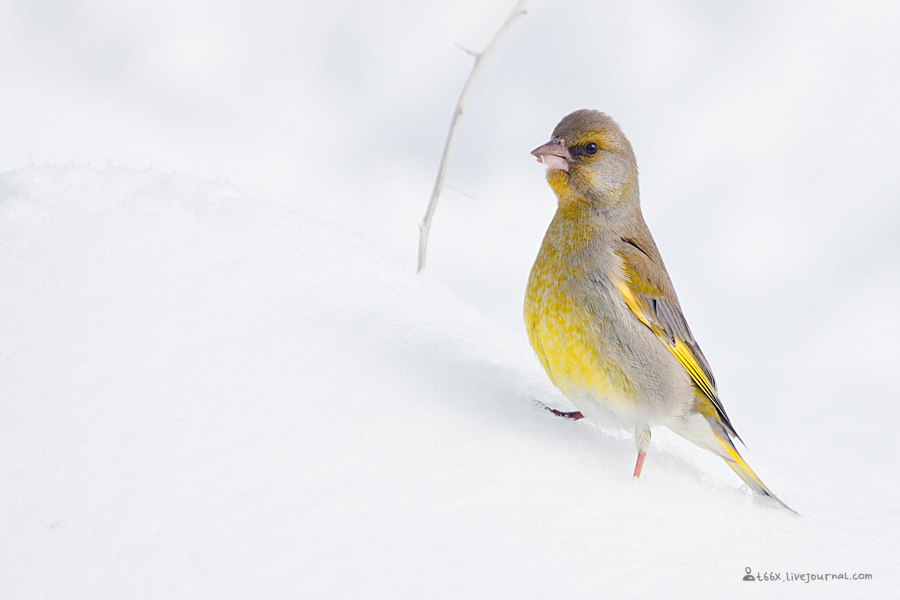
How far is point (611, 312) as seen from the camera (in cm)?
349

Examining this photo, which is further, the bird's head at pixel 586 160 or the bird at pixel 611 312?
the bird's head at pixel 586 160

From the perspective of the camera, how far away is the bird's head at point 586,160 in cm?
377

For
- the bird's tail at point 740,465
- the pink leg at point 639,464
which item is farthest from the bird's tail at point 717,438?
the pink leg at point 639,464

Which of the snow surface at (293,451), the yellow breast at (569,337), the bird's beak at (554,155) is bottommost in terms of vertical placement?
the snow surface at (293,451)

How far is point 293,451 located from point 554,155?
1.73 m

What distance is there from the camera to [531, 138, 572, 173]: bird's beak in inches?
148

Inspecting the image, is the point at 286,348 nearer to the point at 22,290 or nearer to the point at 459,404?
the point at 459,404

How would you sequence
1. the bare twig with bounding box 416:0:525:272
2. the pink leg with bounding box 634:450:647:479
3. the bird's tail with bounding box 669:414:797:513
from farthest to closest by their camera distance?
1. the bare twig with bounding box 416:0:525:272
2. the bird's tail with bounding box 669:414:797:513
3. the pink leg with bounding box 634:450:647:479

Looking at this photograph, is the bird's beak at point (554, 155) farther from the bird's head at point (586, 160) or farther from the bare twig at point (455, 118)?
the bare twig at point (455, 118)

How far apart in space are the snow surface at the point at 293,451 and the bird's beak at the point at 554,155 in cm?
89

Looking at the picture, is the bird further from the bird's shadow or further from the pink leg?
the bird's shadow

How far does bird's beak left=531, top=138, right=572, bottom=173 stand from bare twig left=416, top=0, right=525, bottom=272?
57.7 inches

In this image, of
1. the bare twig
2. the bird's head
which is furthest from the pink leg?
the bare twig

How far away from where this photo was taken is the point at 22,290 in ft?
11.1
